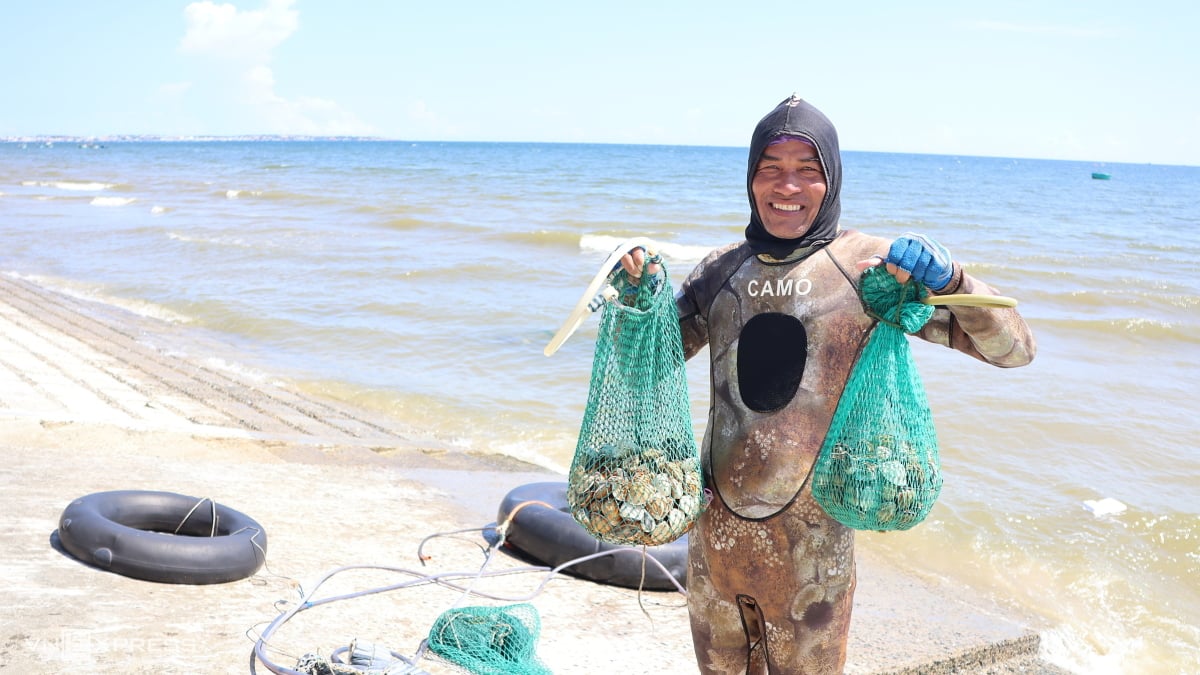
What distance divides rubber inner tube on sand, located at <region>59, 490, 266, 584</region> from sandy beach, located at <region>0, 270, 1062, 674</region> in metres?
0.07

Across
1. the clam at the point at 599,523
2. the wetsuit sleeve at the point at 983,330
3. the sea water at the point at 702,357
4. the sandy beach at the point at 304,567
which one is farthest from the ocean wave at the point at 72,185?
the wetsuit sleeve at the point at 983,330

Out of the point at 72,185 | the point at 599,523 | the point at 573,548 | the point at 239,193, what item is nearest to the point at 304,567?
the point at 573,548

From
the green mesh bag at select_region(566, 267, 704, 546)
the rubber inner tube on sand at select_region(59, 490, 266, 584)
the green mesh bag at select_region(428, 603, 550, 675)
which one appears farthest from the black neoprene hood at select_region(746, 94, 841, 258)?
the rubber inner tube on sand at select_region(59, 490, 266, 584)

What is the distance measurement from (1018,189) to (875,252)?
60.5m

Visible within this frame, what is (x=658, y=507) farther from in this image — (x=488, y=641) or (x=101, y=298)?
(x=101, y=298)

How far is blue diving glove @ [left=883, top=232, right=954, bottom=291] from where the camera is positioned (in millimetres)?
2363

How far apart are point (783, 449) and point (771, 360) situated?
245 mm

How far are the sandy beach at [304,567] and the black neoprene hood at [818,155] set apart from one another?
7.66 feet

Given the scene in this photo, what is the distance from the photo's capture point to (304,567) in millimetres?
5094

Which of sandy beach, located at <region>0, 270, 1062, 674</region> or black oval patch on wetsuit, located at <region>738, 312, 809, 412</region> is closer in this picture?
black oval patch on wetsuit, located at <region>738, 312, 809, 412</region>

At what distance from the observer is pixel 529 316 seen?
14422mm

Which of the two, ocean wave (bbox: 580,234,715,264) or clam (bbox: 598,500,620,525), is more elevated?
clam (bbox: 598,500,620,525)

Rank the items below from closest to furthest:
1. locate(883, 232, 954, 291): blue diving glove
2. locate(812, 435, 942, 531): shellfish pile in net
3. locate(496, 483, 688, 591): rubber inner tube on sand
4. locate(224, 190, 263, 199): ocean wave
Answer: locate(883, 232, 954, 291): blue diving glove, locate(812, 435, 942, 531): shellfish pile in net, locate(496, 483, 688, 591): rubber inner tube on sand, locate(224, 190, 263, 199): ocean wave

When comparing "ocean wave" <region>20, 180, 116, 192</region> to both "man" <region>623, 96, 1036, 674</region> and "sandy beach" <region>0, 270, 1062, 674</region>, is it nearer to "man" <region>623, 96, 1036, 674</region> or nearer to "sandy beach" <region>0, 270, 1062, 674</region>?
"sandy beach" <region>0, 270, 1062, 674</region>
